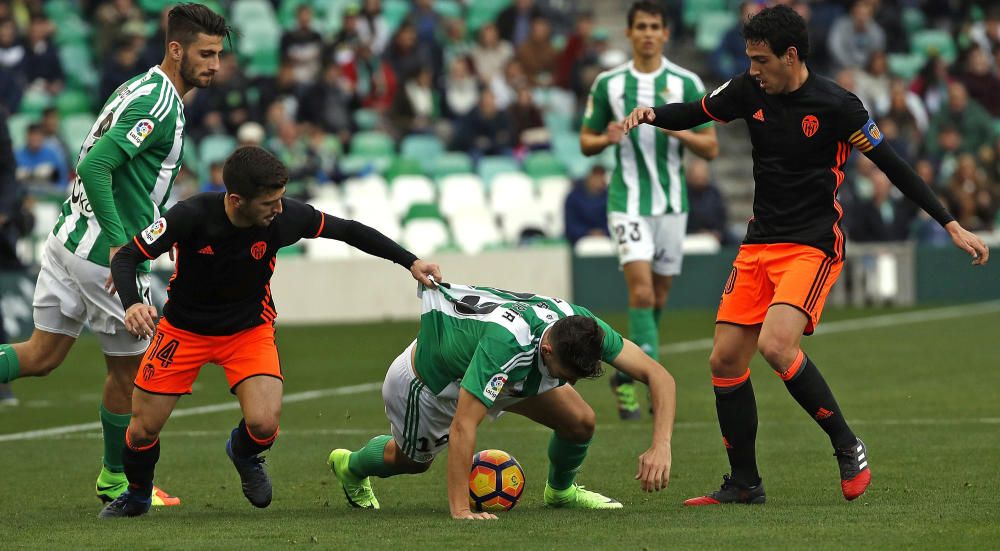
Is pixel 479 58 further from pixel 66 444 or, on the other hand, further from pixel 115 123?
pixel 115 123

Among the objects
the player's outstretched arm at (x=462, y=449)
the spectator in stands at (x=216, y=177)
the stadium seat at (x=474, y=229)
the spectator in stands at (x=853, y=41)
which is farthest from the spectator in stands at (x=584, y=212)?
the player's outstretched arm at (x=462, y=449)

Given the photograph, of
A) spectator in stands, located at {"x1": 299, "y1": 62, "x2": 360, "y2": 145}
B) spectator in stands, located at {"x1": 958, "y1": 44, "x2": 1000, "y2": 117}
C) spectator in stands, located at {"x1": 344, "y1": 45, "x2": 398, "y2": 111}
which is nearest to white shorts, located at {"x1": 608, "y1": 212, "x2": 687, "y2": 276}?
spectator in stands, located at {"x1": 299, "y1": 62, "x2": 360, "y2": 145}

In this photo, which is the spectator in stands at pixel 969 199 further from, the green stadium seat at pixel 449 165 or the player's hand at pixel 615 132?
the player's hand at pixel 615 132

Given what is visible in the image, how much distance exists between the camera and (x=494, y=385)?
6656 mm

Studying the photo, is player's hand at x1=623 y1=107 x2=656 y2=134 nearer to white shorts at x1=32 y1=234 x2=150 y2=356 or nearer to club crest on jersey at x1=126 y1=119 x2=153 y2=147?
club crest on jersey at x1=126 y1=119 x2=153 y2=147

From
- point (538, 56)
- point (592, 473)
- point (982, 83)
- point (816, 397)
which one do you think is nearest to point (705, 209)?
point (538, 56)

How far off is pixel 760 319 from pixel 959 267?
1471 centimetres

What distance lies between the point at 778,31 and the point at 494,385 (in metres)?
1.94

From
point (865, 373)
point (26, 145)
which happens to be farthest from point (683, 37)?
point (865, 373)

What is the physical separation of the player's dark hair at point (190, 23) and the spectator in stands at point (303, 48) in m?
14.4

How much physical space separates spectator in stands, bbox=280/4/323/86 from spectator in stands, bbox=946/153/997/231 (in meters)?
8.42

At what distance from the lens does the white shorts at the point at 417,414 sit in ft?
23.6

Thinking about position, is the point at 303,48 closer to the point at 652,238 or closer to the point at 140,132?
the point at 652,238

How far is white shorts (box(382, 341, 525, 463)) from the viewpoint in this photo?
284 inches
